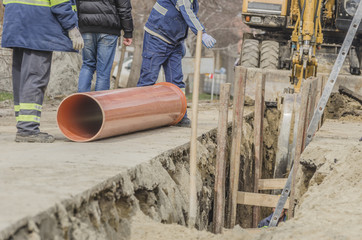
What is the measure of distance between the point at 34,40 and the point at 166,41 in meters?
2.10

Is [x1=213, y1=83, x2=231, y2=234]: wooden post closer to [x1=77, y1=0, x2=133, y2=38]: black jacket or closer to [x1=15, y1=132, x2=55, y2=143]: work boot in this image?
[x1=15, y1=132, x2=55, y2=143]: work boot

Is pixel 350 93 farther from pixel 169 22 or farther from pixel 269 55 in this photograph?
pixel 169 22

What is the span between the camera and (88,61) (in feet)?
22.8

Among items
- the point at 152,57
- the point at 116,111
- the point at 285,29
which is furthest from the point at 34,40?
the point at 285,29

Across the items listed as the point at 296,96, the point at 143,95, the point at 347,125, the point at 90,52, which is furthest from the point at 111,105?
the point at 347,125

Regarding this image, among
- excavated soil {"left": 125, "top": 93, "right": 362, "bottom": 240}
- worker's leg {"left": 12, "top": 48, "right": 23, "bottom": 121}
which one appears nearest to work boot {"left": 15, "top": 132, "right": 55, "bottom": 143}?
worker's leg {"left": 12, "top": 48, "right": 23, "bottom": 121}

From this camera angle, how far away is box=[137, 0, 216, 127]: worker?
684 cm

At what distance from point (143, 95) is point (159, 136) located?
493 millimetres

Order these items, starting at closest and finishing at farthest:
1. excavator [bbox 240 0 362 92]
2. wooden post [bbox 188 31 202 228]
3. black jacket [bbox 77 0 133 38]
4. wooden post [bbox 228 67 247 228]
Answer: wooden post [bbox 188 31 202 228] → wooden post [bbox 228 67 247 228] → black jacket [bbox 77 0 133 38] → excavator [bbox 240 0 362 92]

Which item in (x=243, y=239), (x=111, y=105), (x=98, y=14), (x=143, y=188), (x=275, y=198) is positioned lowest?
(x=275, y=198)

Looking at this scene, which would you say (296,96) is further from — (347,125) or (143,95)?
(143,95)

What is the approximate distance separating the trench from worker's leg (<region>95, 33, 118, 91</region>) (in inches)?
58.2

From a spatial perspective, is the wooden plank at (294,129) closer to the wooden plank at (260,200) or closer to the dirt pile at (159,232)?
the wooden plank at (260,200)

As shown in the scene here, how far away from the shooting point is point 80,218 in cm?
318
